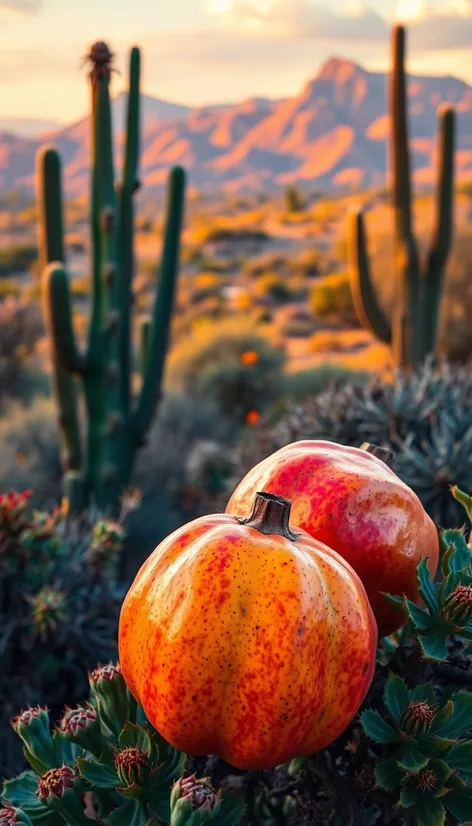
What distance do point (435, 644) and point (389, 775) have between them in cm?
24

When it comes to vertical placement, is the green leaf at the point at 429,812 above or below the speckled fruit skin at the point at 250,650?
below

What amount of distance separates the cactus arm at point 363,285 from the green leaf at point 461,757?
→ 26.5 ft

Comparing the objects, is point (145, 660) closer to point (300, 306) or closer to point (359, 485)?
point (359, 485)

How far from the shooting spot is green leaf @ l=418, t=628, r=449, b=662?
156cm

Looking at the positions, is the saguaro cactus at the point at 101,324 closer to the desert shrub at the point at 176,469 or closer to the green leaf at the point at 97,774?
the desert shrub at the point at 176,469

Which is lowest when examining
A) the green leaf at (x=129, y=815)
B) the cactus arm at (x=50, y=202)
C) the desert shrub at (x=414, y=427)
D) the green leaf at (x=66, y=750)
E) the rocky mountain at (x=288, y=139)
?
the desert shrub at (x=414, y=427)

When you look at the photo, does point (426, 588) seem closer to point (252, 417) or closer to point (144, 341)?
point (144, 341)

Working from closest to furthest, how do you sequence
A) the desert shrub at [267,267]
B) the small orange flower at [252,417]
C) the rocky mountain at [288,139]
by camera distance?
the small orange flower at [252,417]
the desert shrub at [267,267]
the rocky mountain at [288,139]

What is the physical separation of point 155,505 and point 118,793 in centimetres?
605

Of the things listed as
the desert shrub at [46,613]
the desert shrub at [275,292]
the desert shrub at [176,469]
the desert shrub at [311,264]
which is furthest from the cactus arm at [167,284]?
the desert shrub at [311,264]

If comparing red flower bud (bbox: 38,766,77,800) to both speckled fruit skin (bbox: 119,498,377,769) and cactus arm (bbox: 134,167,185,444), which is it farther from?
cactus arm (bbox: 134,167,185,444)

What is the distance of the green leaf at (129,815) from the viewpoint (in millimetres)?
1503

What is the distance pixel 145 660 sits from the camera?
1.51 meters

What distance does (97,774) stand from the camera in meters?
1.57
